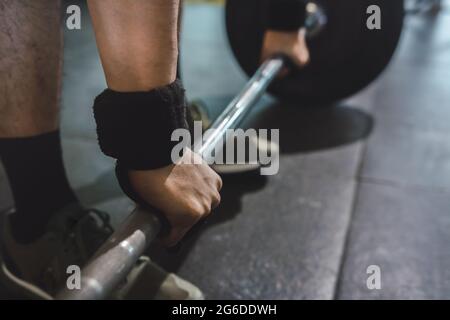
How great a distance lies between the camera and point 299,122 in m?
1.34

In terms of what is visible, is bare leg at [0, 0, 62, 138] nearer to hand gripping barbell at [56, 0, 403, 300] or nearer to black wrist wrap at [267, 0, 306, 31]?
hand gripping barbell at [56, 0, 403, 300]

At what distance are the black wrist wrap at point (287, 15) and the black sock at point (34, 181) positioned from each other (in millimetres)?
598

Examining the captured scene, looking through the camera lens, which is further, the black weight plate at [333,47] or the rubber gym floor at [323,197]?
the black weight plate at [333,47]

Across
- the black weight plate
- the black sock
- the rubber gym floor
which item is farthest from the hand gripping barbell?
the black sock

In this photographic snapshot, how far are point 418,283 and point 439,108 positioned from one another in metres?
0.83

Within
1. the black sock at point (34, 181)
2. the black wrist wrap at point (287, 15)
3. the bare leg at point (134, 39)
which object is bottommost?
the black sock at point (34, 181)

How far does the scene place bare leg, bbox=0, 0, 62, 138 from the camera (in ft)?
2.15

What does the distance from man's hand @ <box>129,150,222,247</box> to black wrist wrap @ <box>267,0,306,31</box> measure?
643 mm

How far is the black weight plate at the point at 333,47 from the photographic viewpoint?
1.14m

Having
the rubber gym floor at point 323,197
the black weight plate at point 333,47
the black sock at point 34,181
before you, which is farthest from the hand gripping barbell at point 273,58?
the black sock at point 34,181

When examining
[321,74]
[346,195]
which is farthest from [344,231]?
[321,74]

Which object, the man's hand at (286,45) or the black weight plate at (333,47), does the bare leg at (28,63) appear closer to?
the man's hand at (286,45)

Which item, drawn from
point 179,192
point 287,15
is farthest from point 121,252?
point 287,15
